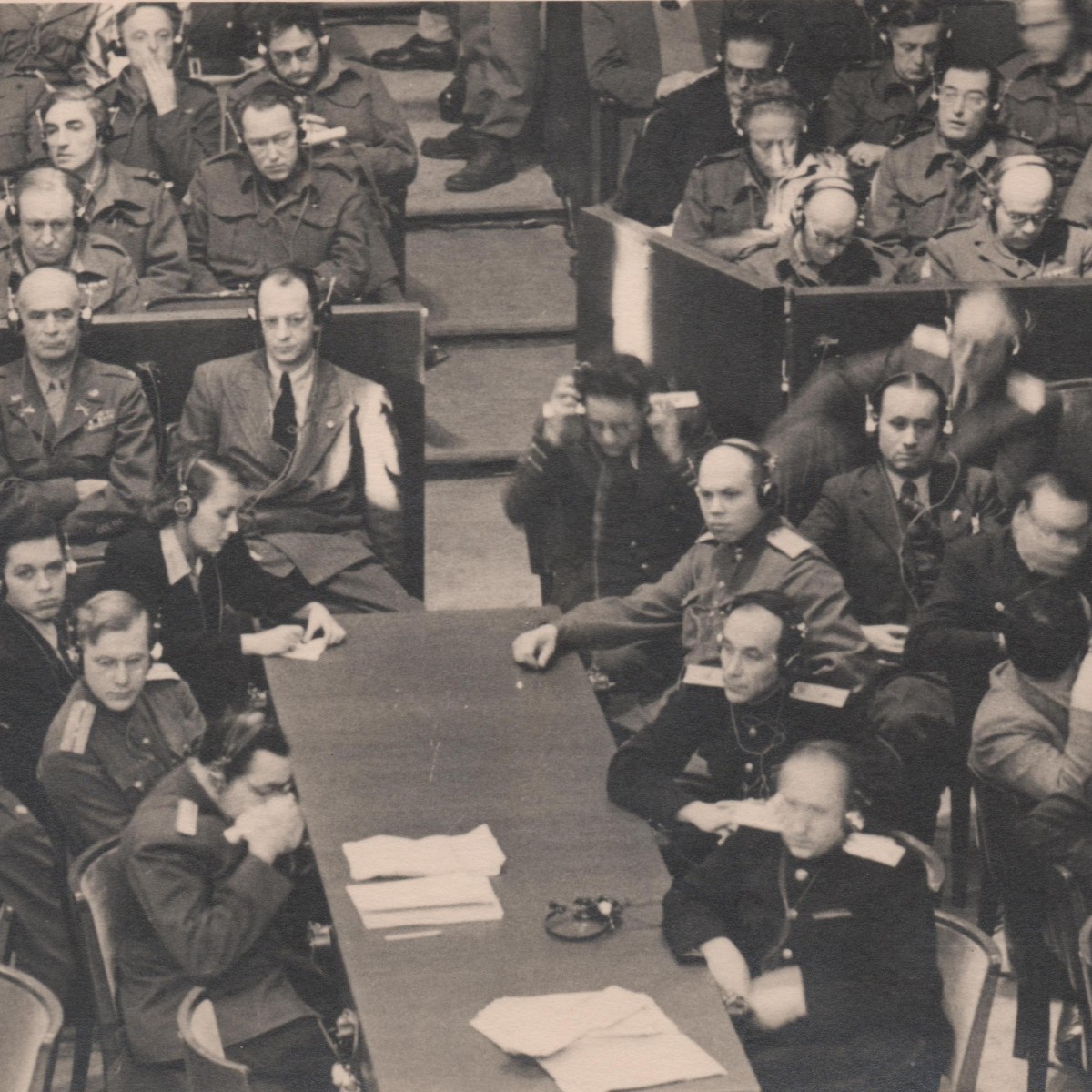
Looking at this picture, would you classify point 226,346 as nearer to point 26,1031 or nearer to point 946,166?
point 946,166

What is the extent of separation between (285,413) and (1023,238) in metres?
1.97

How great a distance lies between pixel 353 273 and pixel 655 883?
2.72 m

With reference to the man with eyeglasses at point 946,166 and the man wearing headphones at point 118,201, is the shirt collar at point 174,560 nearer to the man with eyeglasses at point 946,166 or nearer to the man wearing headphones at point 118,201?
the man wearing headphones at point 118,201

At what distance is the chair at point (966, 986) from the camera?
453 cm

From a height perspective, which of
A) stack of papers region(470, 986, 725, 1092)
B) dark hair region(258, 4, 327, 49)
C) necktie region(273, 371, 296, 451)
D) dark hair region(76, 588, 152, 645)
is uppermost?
dark hair region(258, 4, 327, 49)

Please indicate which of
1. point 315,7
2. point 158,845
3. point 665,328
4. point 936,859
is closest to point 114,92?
point 315,7

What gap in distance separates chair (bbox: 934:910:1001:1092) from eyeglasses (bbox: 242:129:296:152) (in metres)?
3.13

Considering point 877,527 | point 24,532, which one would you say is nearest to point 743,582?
point 877,527

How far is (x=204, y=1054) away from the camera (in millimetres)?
4234

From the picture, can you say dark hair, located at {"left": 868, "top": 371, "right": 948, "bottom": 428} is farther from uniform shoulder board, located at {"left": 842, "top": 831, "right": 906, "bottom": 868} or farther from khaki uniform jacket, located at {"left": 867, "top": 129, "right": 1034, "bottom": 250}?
uniform shoulder board, located at {"left": 842, "top": 831, "right": 906, "bottom": 868}

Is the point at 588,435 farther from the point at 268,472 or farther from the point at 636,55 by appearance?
the point at 636,55

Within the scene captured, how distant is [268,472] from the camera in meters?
6.33

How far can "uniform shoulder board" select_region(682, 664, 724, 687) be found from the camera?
207 inches

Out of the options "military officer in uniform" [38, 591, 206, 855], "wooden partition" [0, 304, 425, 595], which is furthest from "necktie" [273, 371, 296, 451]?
"military officer in uniform" [38, 591, 206, 855]
